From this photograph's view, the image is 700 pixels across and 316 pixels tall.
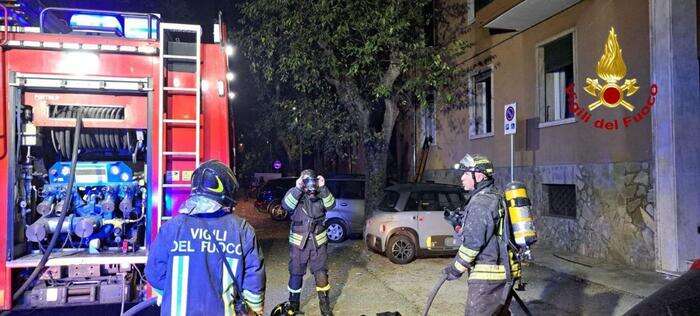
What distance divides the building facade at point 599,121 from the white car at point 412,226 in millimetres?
2476

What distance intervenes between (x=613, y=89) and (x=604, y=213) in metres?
2.27

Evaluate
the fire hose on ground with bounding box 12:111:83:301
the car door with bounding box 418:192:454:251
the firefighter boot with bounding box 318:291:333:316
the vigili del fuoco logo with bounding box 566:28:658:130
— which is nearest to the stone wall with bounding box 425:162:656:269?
the vigili del fuoco logo with bounding box 566:28:658:130

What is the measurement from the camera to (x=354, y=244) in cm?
1237

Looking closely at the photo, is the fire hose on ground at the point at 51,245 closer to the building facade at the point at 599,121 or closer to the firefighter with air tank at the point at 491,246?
the firefighter with air tank at the point at 491,246

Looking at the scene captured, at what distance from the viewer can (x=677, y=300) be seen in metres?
2.23

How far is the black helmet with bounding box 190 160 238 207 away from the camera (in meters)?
2.83

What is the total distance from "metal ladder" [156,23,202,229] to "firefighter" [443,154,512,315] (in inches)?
96.2

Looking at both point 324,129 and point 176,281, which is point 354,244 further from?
point 176,281

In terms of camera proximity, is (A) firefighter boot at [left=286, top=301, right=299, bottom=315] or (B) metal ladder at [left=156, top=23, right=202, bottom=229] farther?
(A) firefighter boot at [left=286, top=301, right=299, bottom=315]

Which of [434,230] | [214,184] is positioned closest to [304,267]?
[214,184]

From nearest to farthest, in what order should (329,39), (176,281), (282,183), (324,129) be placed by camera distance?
(176,281)
(329,39)
(324,129)
(282,183)

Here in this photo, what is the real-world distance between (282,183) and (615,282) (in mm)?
13217

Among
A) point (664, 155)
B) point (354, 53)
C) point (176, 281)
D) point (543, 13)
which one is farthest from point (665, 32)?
point (176, 281)

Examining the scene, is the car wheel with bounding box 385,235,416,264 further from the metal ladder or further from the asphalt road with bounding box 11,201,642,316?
the metal ladder
